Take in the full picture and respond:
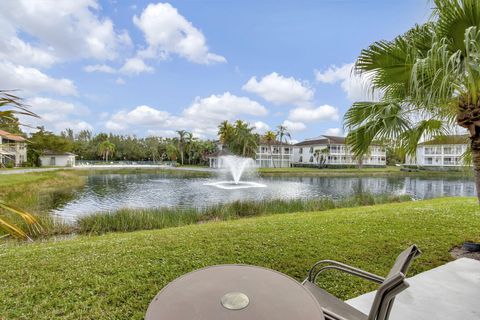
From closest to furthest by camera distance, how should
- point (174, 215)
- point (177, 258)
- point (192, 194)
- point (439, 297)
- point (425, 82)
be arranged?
point (439, 297) < point (425, 82) < point (177, 258) < point (174, 215) < point (192, 194)

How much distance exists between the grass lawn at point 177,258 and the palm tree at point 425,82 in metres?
1.55

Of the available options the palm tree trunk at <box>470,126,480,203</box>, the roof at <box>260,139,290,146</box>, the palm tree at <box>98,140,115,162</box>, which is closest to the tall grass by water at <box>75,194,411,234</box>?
the palm tree trunk at <box>470,126,480,203</box>

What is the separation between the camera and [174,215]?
8.16m

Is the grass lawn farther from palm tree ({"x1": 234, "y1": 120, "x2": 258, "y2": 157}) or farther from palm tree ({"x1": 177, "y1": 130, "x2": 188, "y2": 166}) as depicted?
palm tree ({"x1": 177, "y1": 130, "x2": 188, "y2": 166})

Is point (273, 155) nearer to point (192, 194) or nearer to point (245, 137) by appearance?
point (245, 137)

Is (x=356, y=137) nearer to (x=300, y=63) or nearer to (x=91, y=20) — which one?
(x=91, y=20)

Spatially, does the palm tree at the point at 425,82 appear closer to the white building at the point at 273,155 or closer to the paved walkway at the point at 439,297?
the paved walkway at the point at 439,297

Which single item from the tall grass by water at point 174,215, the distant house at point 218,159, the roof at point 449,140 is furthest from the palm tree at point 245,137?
the roof at point 449,140

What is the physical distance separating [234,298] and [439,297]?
251 cm

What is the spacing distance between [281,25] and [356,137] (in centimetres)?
514

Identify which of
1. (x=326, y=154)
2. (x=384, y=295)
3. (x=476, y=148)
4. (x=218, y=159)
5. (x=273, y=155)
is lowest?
(x=384, y=295)

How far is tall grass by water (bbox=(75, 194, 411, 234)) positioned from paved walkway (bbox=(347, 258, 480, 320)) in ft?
19.7

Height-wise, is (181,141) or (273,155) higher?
(181,141)

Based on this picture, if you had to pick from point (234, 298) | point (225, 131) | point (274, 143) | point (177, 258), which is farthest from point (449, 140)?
point (274, 143)
